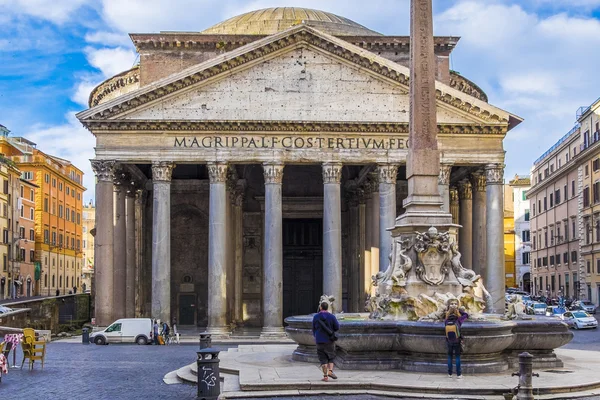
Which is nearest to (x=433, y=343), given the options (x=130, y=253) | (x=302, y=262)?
(x=130, y=253)

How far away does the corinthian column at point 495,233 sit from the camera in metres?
36.8

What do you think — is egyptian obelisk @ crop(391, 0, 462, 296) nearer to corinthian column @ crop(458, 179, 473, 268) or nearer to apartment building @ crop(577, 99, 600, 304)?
corinthian column @ crop(458, 179, 473, 268)

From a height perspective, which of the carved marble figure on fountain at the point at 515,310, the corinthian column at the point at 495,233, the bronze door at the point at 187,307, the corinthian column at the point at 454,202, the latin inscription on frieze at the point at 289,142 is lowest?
the bronze door at the point at 187,307

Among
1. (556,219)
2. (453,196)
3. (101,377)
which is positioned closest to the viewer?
(101,377)

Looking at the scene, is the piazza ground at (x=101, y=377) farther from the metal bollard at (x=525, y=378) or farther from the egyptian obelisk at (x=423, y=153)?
the egyptian obelisk at (x=423, y=153)

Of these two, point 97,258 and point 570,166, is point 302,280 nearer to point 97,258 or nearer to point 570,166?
point 97,258

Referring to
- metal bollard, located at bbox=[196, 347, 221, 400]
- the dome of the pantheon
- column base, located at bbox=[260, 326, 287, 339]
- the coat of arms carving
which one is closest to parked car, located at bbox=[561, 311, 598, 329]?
column base, located at bbox=[260, 326, 287, 339]

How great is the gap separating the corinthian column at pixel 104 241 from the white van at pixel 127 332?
5.06 ft

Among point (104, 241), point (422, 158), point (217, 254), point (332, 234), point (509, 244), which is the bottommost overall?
point (217, 254)

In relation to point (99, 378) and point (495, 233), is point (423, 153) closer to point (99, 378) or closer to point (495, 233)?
point (99, 378)

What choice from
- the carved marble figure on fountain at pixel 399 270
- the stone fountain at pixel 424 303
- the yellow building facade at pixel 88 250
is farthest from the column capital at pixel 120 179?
the yellow building facade at pixel 88 250

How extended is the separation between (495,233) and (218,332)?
1233cm

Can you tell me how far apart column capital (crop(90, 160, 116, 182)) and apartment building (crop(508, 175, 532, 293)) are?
59593mm

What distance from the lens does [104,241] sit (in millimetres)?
35594
